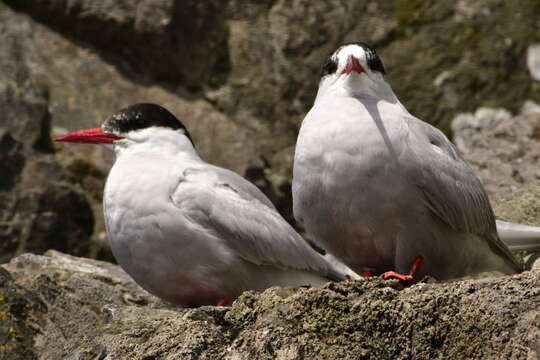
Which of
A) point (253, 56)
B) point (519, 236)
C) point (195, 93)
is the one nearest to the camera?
point (519, 236)

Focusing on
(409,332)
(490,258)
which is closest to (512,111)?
(490,258)

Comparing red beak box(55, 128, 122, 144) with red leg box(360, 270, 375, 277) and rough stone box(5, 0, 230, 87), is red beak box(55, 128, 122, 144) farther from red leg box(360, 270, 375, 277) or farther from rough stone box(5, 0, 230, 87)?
rough stone box(5, 0, 230, 87)

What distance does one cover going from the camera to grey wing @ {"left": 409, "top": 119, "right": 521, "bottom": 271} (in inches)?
198

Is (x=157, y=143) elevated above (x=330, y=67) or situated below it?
below

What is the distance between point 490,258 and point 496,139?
2126mm

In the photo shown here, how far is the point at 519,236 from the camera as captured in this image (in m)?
5.57

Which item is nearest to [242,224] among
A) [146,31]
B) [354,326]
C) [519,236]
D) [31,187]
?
[519,236]

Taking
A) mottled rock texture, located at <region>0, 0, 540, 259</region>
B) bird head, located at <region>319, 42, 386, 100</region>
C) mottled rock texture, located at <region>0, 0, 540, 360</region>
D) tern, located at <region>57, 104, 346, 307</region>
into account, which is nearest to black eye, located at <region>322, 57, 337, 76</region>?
bird head, located at <region>319, 42, 386, 100</region>

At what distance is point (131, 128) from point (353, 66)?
136 centimetres

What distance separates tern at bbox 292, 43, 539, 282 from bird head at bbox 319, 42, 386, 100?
11 millimetres

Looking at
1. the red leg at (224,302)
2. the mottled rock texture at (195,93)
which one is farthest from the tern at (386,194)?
the mottled rock texture at (195,93)

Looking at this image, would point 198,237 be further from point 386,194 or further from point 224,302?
point 386,194

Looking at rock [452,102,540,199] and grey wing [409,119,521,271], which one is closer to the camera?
grey wing [409,119,521,271]

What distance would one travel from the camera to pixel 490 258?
5.43 m
